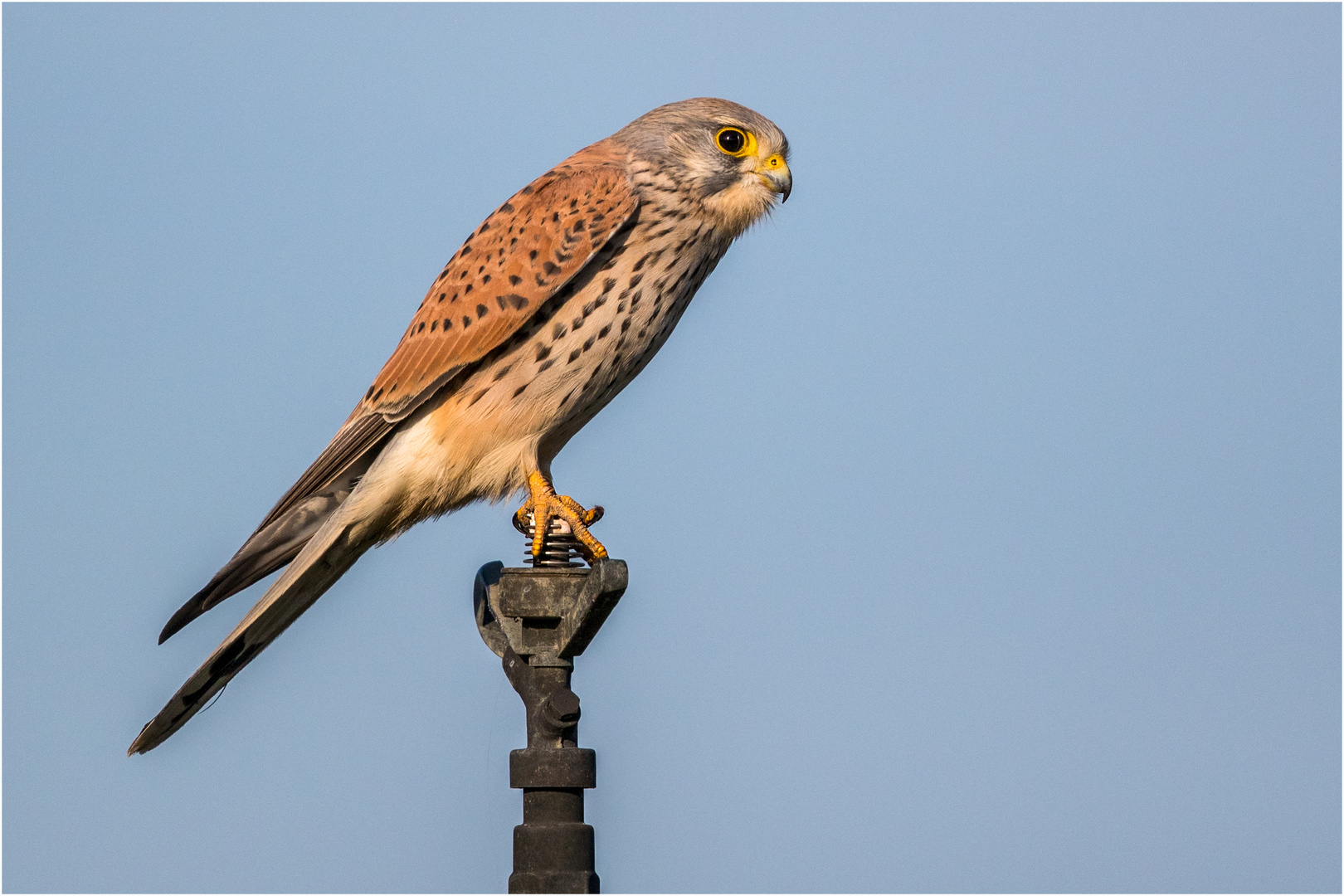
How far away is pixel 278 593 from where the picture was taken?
4.16 meters

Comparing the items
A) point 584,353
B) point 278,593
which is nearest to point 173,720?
point 278,593

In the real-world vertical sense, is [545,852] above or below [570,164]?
below

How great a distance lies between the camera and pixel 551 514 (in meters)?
4.29

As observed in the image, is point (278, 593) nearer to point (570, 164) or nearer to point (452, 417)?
point (452, 417)

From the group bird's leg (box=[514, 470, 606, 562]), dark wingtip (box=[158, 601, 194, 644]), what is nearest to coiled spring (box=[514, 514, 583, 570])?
bird's leg (box=[514, 470, 606, 562])

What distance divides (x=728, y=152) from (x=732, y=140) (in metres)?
0.05

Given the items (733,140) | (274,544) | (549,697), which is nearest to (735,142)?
(733,140)

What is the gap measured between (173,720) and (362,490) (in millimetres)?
883

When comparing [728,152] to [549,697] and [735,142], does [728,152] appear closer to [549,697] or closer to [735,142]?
[735,142]

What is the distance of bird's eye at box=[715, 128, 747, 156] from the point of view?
4723 millimetres

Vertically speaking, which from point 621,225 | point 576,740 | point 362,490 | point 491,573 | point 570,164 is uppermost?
point 570,164

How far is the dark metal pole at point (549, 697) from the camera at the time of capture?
337 centimetres

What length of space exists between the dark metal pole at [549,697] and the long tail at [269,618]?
2.42ft

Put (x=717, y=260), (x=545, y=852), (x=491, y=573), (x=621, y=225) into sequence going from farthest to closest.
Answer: (x=717, y=260) → (x=621, y=225) → (x=491, y=573) → (x=545, y=852)
